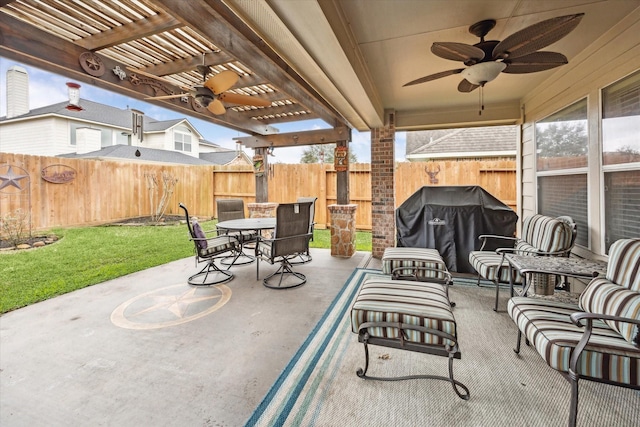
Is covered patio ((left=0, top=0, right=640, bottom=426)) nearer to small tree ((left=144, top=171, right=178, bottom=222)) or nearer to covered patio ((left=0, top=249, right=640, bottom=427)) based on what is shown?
covered patio ((left=0, top=249, right=640, bottom=427))

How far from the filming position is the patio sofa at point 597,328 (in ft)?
4.68

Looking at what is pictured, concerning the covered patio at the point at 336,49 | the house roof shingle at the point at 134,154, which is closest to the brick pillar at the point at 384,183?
the covered patio at the point at 336,49

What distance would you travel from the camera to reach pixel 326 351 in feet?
7.64

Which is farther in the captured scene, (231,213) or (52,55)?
(231,213)

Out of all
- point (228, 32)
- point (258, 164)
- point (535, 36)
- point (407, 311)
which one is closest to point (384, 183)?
point (258, 164)

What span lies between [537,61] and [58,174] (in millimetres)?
10212

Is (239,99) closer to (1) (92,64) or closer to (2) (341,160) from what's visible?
(1) (92,64)

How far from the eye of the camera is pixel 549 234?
10.3 feet

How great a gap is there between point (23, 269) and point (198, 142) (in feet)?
45.5

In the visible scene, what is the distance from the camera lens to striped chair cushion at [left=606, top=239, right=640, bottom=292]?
5.83 ft

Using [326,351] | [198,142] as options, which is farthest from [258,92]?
[198,142]

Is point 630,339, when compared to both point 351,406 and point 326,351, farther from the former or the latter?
point 326,351

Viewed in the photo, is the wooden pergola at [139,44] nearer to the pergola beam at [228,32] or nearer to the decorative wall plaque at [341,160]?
the pergola beam at [228,32]

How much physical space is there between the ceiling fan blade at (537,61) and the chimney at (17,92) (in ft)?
56.8
